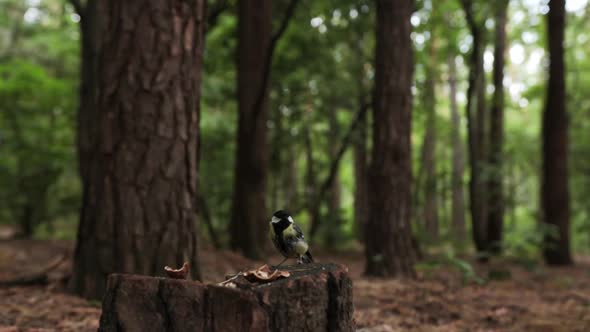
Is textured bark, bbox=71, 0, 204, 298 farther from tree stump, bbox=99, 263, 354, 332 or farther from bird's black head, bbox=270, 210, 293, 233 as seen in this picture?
tree stump, bbox=99, 263, 354, 332

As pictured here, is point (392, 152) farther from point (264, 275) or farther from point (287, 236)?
point (264, 275)

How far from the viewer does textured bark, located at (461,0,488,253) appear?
11.4 m

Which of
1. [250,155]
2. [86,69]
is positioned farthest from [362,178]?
[86,69]

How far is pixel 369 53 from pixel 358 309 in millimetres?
11442

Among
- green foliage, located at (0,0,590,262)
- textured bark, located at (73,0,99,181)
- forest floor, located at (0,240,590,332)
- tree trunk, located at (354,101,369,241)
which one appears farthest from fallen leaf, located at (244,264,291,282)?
tree trunk, located at (354,101,369,241)

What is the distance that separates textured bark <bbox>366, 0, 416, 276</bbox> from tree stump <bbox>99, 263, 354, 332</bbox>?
4744mm

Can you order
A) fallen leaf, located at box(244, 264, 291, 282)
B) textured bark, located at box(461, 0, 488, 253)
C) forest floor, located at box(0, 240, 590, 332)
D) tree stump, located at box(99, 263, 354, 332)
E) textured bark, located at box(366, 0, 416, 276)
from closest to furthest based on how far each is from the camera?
tree stump, located at box(99, 263, 354, 332)
fallen leaf, located at box(244, 264, 291, 282)
forest floor, located at box(0, 240, 590, 332)
textured bark, located at box(366, 0, 416, 276)
textured bark, located at box(461, 0, 488, 253)

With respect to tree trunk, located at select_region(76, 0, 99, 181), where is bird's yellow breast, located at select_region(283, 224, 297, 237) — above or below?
below

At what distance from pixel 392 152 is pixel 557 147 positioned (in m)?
Answer: 6.40

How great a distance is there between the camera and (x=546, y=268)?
36.7 feet

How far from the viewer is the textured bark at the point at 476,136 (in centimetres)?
1140

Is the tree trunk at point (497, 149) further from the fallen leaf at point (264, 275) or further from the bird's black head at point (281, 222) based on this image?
the fallen leaf at point (264, 275)

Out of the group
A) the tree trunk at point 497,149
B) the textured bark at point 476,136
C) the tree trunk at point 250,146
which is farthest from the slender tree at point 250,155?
the tree trunk at point 497,149

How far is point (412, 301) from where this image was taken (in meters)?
5.67
